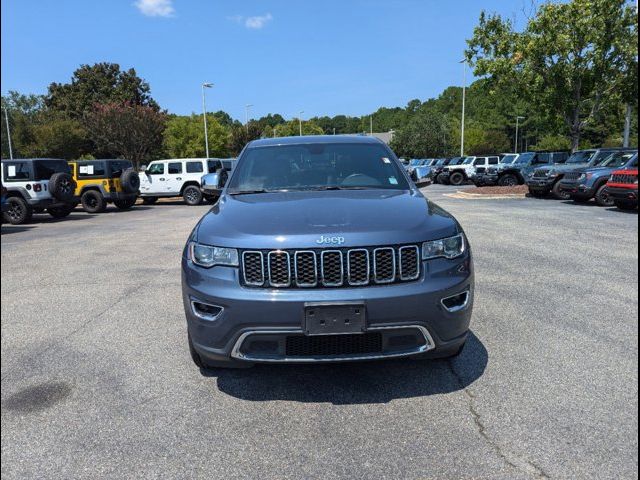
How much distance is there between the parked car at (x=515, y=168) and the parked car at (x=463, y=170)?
7.22ft

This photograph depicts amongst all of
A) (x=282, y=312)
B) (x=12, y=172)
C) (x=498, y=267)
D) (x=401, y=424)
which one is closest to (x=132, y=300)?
(x=282, y=312)

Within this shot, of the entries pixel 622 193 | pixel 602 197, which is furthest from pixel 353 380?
pixel 602 197

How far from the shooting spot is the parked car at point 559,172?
53.7 feet

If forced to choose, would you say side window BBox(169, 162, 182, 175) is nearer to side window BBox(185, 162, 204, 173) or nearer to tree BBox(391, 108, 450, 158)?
side window BBox(185, 162, 204, 173)

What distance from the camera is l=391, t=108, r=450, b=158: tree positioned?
221 feet

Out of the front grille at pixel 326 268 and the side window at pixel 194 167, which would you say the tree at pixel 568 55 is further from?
the front grille at pixel 326 268

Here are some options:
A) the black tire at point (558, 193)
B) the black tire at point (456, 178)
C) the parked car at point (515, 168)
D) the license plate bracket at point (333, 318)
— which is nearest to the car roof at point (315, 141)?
the license plate bracket at point (333, 318)

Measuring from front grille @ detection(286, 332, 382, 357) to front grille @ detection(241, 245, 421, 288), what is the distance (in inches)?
11.9

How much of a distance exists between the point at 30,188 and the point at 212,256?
13.4m

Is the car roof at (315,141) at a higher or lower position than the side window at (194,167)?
higher

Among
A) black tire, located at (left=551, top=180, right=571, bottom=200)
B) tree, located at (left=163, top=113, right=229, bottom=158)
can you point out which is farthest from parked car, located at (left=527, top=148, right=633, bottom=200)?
tree, located at (left=163, top=113, right=229, bottom=158)

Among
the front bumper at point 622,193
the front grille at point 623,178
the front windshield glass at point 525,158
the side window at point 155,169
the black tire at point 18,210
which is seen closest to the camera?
the front bumper at point 622,193

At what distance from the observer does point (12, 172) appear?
1383cm

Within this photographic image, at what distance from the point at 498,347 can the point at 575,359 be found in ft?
1.76
